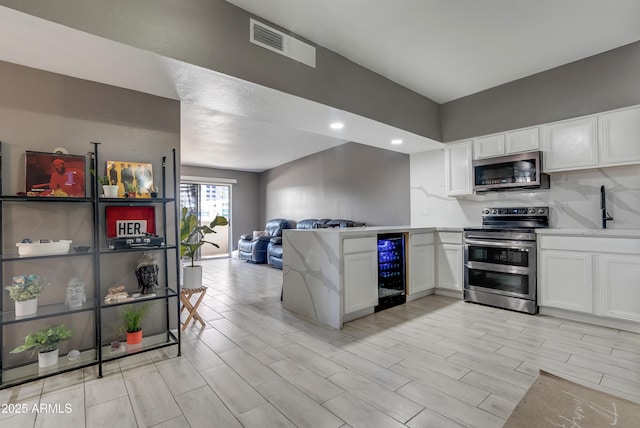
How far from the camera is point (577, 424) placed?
4.96 ft

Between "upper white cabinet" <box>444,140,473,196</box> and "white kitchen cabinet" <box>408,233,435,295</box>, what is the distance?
2.41 ft

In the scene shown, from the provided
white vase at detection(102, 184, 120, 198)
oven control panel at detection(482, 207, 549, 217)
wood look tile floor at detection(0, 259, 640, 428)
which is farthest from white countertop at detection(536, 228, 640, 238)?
white vase at detection(102, 184, 120, 198)

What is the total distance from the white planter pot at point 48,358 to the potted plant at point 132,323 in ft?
1.47

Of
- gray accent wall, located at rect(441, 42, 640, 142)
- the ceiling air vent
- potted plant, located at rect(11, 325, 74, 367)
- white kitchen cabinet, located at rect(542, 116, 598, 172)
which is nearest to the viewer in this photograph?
potted plant, located at rect(11, 325, 74, 367)

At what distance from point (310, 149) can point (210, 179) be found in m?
3.33

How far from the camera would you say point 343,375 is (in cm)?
210

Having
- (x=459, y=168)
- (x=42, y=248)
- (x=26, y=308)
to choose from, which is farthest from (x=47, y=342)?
(x=459, y=168)

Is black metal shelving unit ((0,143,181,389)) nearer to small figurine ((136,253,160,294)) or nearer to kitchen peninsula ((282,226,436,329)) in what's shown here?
small figurine ((136,253,160,294))

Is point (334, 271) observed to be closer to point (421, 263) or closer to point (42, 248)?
point (421, 263)

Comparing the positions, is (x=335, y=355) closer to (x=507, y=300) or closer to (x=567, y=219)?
(x=507, y=300)

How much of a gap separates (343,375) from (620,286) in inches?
111

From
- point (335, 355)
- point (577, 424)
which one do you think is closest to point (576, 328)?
Answer: point (577, 424)

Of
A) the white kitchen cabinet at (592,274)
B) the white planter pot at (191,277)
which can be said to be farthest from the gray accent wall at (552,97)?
the white planter pot at (191,277)

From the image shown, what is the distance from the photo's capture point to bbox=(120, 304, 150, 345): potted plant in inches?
96.8
